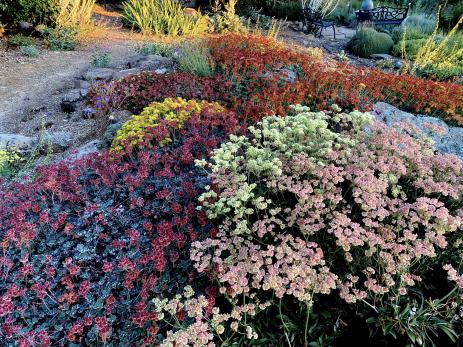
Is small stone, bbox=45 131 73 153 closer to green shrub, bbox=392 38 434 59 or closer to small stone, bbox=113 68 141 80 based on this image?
small stone, bbox=113 68 141 80

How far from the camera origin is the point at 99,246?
102 inches

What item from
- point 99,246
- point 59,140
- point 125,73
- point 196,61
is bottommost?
point 59,140

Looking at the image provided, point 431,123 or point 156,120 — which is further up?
point 431,123

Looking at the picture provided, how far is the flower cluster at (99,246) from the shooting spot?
217 centimetres

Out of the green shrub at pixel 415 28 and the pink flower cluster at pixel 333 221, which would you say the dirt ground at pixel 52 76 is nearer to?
the green shrub at pixel 415 28

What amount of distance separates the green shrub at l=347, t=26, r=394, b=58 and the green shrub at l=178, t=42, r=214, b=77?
4.72 meters

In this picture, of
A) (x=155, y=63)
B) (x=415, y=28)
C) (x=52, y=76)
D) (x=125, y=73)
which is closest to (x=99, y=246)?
(x=125, y=73)

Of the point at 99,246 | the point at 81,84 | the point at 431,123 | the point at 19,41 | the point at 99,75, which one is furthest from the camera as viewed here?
the point at 19,41

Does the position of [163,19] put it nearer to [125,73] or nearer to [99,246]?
[125,73]

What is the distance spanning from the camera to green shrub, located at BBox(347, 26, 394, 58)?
9.29m

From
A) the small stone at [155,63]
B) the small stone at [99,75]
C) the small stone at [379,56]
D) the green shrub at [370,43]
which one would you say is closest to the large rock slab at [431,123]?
the small stone at [155,63]

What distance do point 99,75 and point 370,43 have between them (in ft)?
20.0

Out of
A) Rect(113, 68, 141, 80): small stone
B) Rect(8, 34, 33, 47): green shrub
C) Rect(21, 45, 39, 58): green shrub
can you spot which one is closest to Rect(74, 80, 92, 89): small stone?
Rect(113, 68, 141, 80): small stone

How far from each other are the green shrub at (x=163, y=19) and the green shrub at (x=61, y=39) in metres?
1.57
